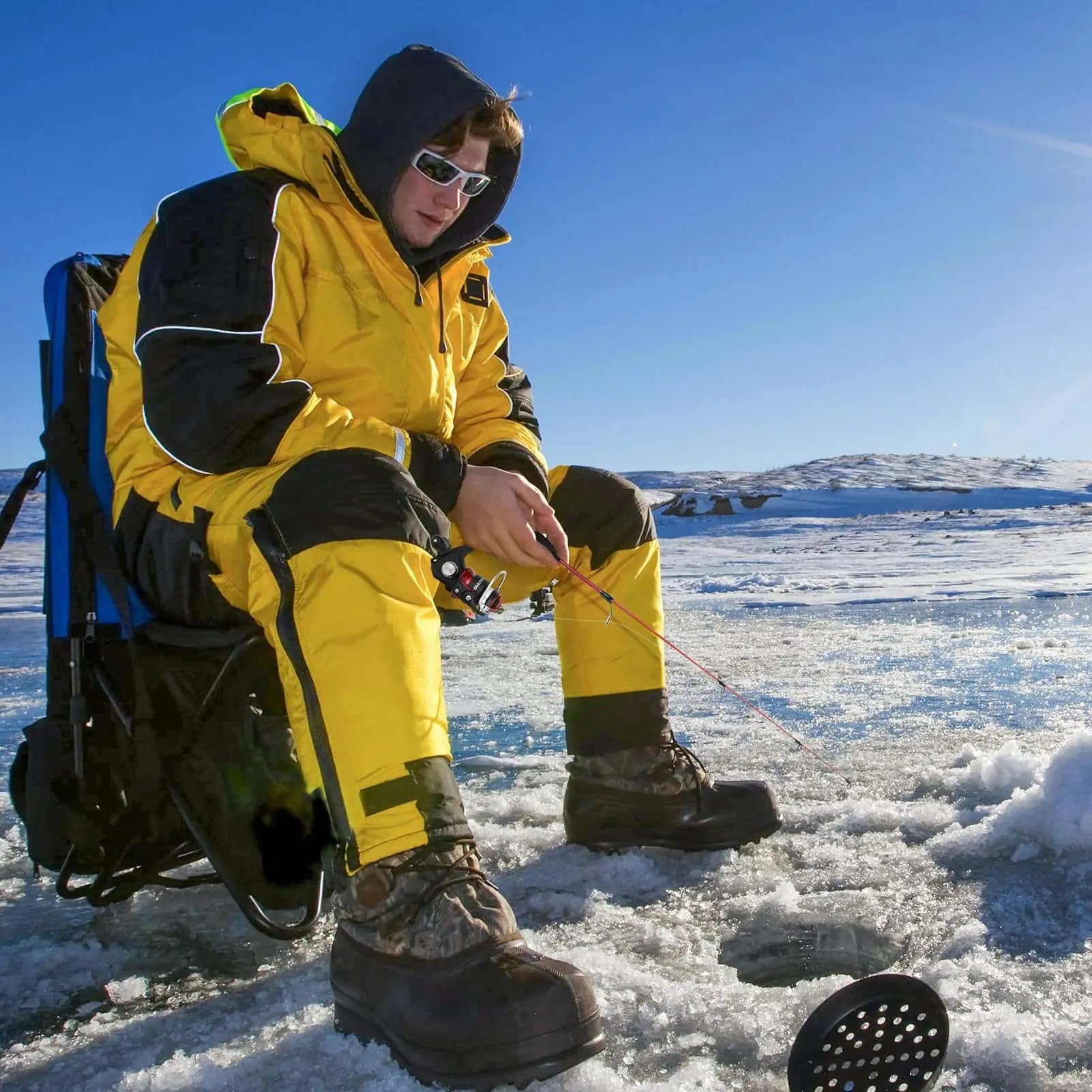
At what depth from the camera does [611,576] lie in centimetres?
207

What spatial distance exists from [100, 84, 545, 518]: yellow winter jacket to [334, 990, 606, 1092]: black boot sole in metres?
0.85

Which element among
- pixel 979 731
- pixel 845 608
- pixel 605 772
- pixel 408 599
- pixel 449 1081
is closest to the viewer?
pixel 449 1081

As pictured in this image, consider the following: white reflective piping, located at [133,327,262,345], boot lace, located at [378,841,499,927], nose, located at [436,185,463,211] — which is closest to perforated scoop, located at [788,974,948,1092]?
boot lace, located at [378,841,499,927]

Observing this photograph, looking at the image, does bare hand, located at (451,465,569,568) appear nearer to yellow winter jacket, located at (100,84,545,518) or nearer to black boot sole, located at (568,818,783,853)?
yellow winter jacket, located at (100,84,545,518)

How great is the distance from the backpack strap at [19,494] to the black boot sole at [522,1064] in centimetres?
115

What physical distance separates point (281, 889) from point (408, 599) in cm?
60

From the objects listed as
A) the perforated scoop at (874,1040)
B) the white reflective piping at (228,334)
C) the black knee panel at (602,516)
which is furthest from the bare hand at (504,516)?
the perforated scoop at (874,1040)

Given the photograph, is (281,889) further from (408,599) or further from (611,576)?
(611,576)

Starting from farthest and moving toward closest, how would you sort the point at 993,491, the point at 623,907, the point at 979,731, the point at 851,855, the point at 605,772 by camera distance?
the point at 993,491 → the point at 979,731 → the point at 605,772 → the point at 851,855 → the point at 623,907

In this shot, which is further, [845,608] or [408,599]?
[845,608]

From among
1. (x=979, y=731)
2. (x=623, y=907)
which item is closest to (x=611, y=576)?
(x=623, y=907)

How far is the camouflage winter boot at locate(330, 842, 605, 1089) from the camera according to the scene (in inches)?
44.3

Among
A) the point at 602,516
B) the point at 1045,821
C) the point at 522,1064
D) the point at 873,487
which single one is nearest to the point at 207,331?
the point at 602,516

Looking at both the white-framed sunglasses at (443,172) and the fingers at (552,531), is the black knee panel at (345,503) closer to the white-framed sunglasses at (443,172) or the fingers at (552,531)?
the fingers at (552,531)
